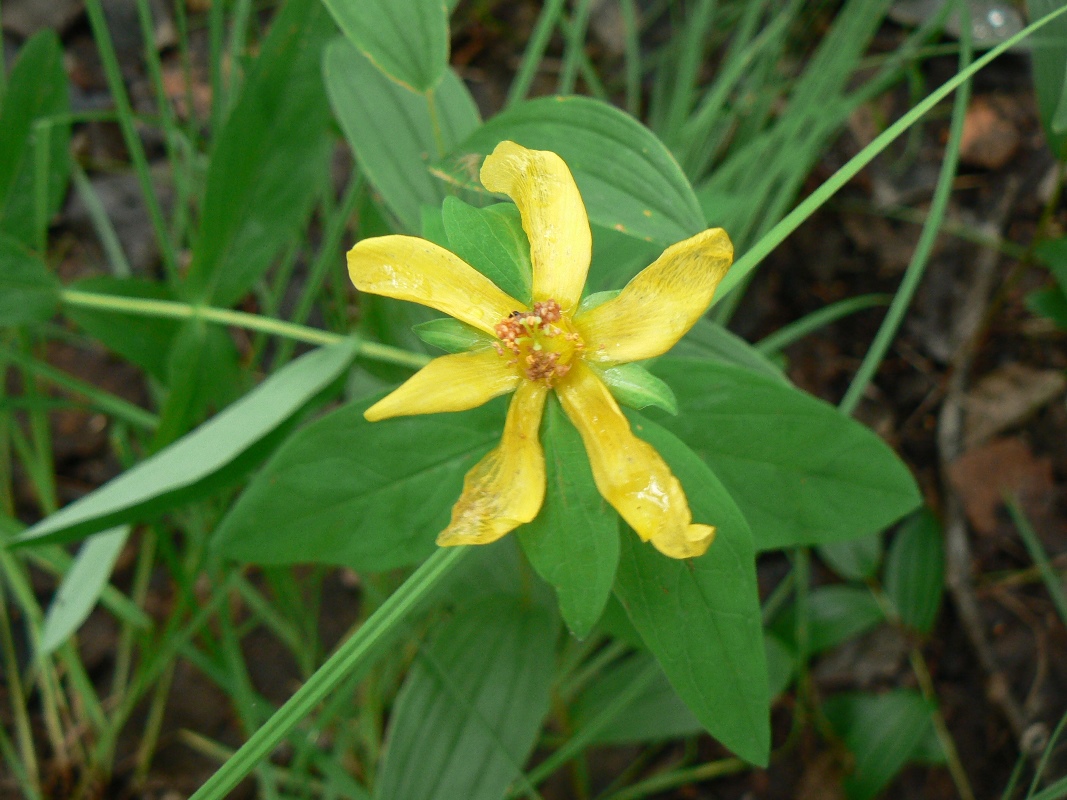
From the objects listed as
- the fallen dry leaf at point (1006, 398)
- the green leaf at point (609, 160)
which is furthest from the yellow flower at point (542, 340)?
the fallen dry leaf at point (1006, 398)

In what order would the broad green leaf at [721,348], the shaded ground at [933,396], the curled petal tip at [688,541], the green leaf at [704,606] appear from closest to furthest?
the curled petal tip at [688,541]
the green leaf at [704,606]
the broad green leaf at [721,348]
the shaded ground at [933,396]

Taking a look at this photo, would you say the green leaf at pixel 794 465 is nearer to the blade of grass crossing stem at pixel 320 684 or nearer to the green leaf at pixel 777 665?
the blade of grass crossing stem at pixel 320 684

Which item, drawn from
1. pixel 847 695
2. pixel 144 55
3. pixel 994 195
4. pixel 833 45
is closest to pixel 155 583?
pixel 144 55

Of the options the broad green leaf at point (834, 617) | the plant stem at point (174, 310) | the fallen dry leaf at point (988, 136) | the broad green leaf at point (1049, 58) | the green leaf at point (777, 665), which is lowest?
the broad green leaf at point (834, 617)

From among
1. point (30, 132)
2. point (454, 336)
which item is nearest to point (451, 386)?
point (454, 336)

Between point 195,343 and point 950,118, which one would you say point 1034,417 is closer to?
point 950,118

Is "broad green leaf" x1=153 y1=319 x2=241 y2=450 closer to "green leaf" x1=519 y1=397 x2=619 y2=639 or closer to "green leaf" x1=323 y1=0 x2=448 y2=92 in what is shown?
"green leaf" x1=323 y1=0 x2=448 y2=92

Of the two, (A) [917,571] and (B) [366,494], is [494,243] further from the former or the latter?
(A) [917,571]
